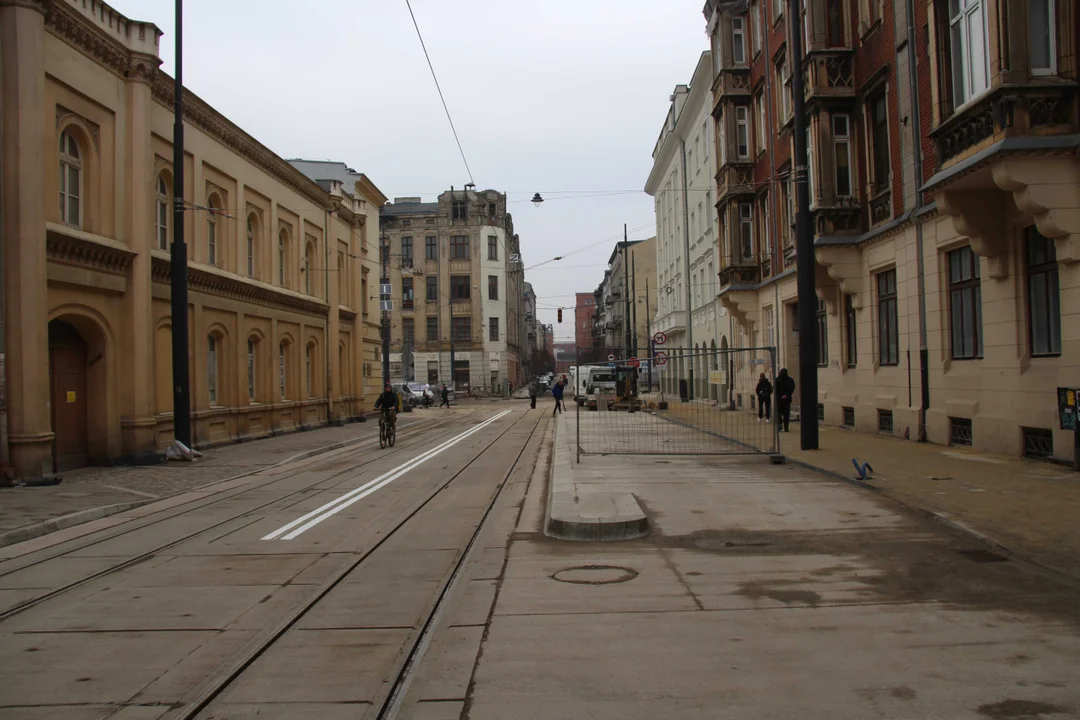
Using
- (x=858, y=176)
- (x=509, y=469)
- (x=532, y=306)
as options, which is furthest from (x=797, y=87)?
(x=532, y=306)

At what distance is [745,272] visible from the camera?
1202 inches

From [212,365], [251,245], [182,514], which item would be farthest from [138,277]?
[251,245]

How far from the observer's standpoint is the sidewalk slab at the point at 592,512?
30.5 ft

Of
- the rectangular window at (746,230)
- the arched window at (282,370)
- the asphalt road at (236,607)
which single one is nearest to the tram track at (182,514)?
the asphalt road at (236,607)

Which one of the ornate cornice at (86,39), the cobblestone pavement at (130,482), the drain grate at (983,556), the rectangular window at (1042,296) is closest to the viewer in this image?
the drain grate at (983,556)

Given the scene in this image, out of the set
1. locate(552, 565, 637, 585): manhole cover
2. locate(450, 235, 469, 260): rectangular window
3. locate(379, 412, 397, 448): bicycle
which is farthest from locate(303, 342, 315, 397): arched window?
locate(450, 235, 469, 260): rectangular window

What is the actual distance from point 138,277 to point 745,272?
2010 centimetres

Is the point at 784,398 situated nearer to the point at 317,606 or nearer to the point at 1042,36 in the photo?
the point at 1042,36

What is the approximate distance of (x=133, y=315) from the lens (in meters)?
18.2

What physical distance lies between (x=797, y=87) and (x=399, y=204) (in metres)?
68.9

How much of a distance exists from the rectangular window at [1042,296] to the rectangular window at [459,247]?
63.9 metres

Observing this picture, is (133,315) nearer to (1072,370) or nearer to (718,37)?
(1072,370)

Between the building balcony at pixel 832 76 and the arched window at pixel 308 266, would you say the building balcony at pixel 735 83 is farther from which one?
the arched window at pixel 308 266

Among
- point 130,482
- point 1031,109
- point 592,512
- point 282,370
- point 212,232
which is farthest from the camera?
point 282,370
